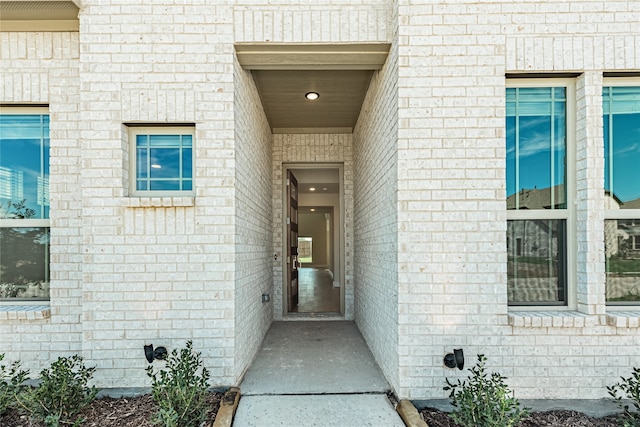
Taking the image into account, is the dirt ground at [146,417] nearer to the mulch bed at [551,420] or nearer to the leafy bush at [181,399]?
the mulch bed at [551,420]

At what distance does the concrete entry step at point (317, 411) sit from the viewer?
228cm

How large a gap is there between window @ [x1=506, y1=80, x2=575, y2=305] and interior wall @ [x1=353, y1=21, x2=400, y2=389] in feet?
3.12

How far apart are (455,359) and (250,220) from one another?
2156mm

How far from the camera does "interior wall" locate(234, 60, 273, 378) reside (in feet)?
9.42

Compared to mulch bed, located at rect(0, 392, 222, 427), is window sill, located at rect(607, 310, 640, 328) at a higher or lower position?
higher

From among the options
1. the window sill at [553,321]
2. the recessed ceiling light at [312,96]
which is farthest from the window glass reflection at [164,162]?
the window sill at [553,321]

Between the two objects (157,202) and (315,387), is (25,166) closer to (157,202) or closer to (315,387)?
(157,202)

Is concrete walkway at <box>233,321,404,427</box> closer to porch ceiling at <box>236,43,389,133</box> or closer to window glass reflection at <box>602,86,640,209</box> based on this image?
window glass reflection at <box>602,86,640,209</box>

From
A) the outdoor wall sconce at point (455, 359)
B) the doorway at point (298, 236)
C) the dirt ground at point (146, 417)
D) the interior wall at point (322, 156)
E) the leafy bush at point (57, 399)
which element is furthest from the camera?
the doorway at point (298, 236)

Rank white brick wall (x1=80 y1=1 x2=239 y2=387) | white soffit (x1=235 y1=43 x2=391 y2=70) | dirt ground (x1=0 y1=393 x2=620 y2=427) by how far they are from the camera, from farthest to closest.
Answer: white soffit (x1=235 y1=43 x2=391 y2=70), white brick wall (x1=80 y1=1 x2=239 y2=387), dirt ground (x1=0 y1=393 x2=620 y2=427)

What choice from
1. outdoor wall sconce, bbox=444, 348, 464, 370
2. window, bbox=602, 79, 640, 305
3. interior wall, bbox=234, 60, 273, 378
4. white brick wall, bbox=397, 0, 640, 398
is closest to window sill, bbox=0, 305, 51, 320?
interior wall, bbox=234, 60, 273, 378

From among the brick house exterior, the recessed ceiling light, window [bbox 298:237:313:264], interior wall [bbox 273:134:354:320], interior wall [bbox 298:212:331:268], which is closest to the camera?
the brick house exterior

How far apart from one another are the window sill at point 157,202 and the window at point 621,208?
338 centimetres

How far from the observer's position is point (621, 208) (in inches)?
107
